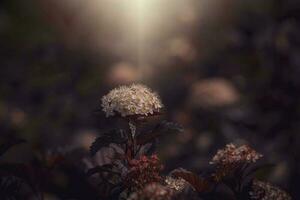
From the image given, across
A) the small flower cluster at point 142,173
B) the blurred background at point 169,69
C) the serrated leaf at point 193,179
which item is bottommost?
the small flower cluster at point 142,173

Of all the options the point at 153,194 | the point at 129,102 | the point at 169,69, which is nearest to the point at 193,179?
the point at 129,102

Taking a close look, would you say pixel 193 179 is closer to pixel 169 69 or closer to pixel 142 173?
pixel 142 173

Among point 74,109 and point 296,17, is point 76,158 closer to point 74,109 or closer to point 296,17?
point 296,17

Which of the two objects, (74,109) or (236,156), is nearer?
(236,156)

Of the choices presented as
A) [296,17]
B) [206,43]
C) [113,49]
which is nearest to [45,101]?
[113,49]

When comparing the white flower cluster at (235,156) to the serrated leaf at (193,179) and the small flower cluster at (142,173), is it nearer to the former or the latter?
the serrated leaf at (193,179)

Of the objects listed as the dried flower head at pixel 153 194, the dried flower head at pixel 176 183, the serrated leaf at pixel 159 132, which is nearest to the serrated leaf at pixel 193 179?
the dried flower head at pixel 176 183
